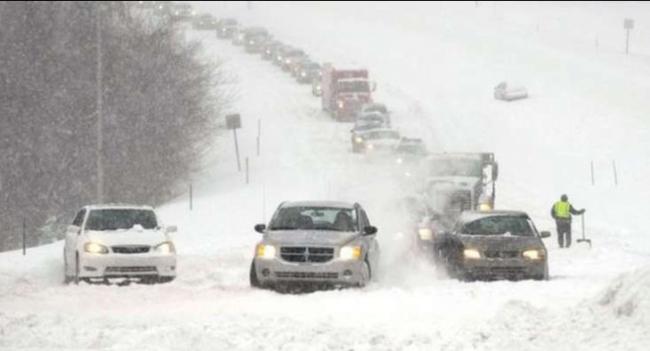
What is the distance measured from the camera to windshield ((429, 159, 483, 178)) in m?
34.5

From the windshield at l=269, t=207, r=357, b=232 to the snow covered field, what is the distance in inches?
45.1

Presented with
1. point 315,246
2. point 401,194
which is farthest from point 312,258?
point 401,194

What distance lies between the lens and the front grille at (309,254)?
65.6 ft

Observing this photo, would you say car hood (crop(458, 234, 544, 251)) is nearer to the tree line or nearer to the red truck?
the tree line

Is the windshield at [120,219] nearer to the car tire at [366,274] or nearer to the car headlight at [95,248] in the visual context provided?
the car headlight at [95,248]

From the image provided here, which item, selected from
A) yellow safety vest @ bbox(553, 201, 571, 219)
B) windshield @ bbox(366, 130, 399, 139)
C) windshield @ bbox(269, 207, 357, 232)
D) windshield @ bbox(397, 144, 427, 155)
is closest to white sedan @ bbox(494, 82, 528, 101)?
windshield @ bbox(366, 130, 399, 139)

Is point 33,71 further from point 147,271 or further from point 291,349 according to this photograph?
point 291,349

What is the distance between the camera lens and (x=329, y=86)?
6388 centimetres

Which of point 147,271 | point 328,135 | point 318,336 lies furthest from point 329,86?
point 318,336

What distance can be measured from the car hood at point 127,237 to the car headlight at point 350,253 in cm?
406

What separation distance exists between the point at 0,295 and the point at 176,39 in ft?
129

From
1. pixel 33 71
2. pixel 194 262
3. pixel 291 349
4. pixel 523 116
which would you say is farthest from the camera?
pixel 523 116

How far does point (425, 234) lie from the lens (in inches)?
1051

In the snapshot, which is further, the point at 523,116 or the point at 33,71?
the point at 523,116
